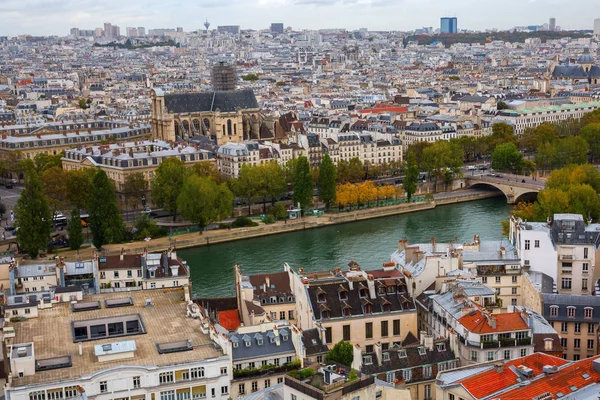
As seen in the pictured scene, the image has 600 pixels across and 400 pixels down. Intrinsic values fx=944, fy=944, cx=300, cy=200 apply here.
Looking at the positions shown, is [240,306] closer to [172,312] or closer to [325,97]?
[172,312]

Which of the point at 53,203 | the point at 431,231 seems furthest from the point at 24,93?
the point at 431,231

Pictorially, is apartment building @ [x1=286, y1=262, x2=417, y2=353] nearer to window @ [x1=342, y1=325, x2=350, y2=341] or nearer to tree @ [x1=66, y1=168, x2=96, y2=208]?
window @ [x1=342, y1=325, x2=350, y2=341]

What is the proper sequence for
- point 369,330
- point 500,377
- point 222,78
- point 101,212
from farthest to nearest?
1. point 222,78
2. point 101,212
3. point 369,330
4. point 500,377

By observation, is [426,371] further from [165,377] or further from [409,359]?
[165,377]

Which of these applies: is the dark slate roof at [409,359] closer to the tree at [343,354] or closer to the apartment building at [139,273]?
the tree at [343,354]

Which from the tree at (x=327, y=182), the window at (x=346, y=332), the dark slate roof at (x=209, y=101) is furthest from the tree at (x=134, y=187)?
the window at (x=346, y=332)

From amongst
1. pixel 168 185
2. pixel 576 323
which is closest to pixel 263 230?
pixel 168 185

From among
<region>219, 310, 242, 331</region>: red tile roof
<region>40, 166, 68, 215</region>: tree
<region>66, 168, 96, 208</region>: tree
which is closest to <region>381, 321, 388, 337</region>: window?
<region>219, 310, 242, 331</region>: red tile roof
